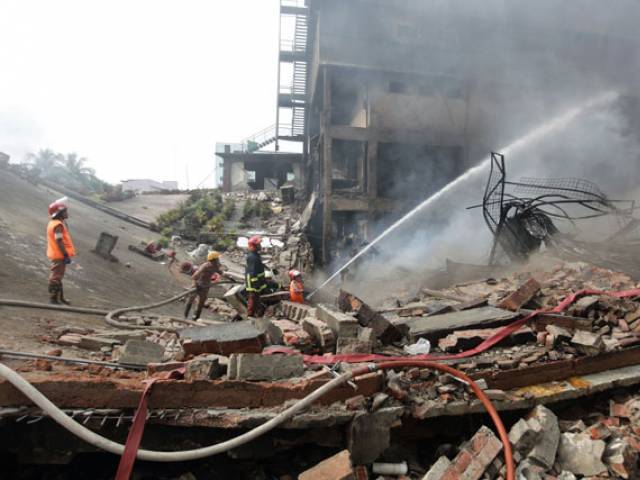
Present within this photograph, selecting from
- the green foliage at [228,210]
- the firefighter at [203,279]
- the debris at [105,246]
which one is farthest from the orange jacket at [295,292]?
the green foliage at [228,210]

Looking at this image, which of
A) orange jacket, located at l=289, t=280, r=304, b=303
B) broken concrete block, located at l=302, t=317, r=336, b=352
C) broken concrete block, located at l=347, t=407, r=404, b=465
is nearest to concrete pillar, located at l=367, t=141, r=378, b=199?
orange jacket, located at l=289, t=280, r=304, b=303

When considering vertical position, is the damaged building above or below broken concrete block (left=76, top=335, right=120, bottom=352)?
above

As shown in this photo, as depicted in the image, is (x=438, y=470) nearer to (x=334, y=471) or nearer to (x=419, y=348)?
(x=334, y=471)

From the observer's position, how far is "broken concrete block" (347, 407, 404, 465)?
266 cm

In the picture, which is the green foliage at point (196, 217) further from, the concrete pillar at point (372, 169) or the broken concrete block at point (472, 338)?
the broken concrete block at point (472, 338)

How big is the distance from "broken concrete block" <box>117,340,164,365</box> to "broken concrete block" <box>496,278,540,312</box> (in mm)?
3996

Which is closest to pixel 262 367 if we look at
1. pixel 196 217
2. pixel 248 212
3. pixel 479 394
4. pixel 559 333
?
pixel 479 394

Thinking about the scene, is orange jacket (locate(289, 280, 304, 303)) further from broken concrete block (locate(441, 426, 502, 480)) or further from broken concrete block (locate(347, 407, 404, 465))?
broken concrete block (locate(441, 426, 502, 480))

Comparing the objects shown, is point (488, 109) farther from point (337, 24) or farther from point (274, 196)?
point (274, 196)

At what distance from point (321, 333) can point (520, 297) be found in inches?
110

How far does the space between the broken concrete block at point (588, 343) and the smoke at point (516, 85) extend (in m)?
11.0

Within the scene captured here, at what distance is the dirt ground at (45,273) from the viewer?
4.88m

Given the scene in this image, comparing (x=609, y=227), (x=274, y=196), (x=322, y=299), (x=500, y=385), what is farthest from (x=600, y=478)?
(x=274, y=196)

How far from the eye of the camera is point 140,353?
3164mm
